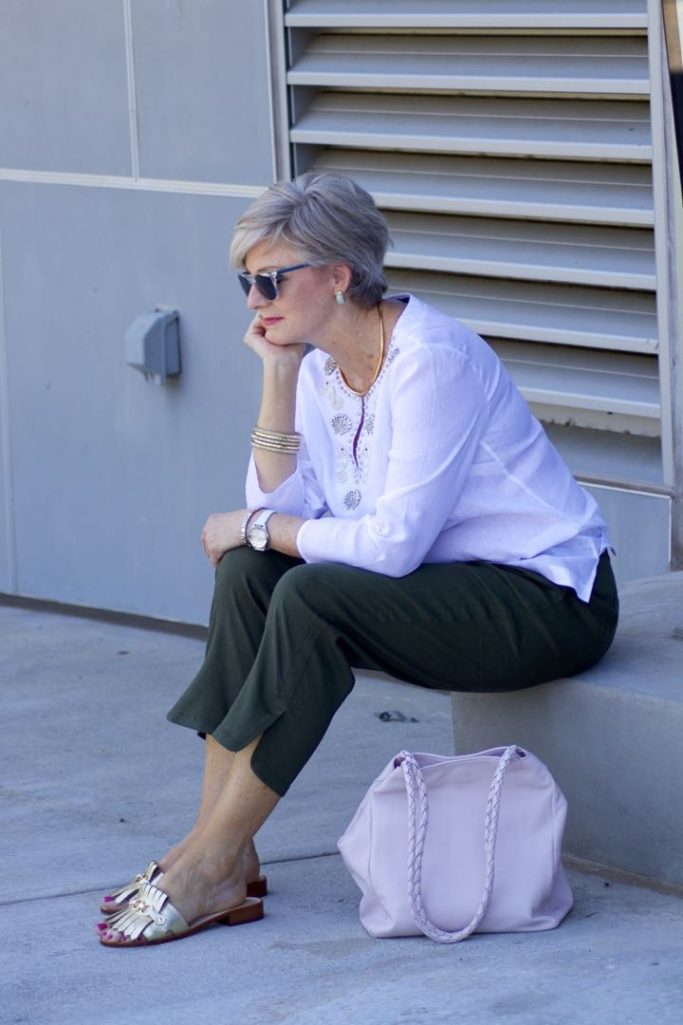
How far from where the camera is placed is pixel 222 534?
11.4 ft

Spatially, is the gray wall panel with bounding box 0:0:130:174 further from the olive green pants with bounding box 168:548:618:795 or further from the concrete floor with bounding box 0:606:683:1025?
the olive green pants with bounding box 168:548:618:795

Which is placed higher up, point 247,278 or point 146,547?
→ point 247,278

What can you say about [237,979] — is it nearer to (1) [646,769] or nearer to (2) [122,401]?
(1) [646,769]

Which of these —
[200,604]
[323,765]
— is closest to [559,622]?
[323,765]

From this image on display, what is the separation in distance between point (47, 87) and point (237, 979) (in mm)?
3846

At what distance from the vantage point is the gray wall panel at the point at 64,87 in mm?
5852

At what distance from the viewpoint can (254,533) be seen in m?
3.44

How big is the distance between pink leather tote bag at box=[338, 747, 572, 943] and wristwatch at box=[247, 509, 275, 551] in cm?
53

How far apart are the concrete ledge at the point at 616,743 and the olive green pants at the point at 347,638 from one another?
9cm

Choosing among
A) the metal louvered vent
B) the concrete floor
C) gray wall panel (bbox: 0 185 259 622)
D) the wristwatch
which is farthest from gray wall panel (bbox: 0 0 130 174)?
the wristwatch

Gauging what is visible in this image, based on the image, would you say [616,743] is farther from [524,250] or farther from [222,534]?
[524,250]

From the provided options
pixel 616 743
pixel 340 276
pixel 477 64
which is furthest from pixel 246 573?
pixel 477 64

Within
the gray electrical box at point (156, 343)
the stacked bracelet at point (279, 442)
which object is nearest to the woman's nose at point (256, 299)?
the stacked bracelet at point (279, 442)

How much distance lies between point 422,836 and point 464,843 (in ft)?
0.27
